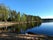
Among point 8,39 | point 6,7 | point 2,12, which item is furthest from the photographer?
point 6,7

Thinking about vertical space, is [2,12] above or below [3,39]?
above

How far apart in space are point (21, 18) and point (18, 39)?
281ft

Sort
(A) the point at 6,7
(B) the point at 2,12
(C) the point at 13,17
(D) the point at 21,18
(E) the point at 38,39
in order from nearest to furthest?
(E) the point at 38,39
(B) the point at 2,12
(A) the point at 6,7
(C) the point at 13,17
(D) the point at 21,18

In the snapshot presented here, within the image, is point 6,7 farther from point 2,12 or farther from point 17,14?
point 17,14

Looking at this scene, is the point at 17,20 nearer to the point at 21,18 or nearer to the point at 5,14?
the point at 21,18

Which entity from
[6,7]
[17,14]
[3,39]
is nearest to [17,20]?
[17,14]

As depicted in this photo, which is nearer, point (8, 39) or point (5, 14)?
point (8, 39)

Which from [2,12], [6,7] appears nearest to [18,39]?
[2,12]

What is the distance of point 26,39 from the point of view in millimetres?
11914

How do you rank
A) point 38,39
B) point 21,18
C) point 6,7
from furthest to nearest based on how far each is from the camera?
point 21,18 → point 6,7 → point 38,39

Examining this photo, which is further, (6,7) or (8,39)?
(6,7)

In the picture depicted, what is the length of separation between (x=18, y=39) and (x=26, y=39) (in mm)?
872

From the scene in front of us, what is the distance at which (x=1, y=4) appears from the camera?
73562 mm

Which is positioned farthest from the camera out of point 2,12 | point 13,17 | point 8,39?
point 13,17
